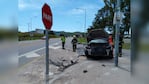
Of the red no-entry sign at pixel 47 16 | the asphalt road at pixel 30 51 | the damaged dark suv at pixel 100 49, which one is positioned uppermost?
the red no-entry sign at pixel 47 16

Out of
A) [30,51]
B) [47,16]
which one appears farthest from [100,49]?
[30,51]

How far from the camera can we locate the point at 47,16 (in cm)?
627

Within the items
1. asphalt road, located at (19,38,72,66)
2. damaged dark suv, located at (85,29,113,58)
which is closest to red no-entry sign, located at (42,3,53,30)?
asphalt road, located at (19,38,72,66)

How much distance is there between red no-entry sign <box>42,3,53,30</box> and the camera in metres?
6.01

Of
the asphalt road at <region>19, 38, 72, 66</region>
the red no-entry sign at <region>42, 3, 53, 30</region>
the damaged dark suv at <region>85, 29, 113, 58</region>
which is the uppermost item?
the red no-entry sign at <region>42, 3, 53, 30</region>

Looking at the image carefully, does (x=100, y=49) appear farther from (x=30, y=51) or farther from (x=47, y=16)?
(x=30, y=51)

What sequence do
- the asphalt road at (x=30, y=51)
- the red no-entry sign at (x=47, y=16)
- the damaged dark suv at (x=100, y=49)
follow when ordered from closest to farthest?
the red no-entry sign at (x=47, y=16)
the damaged dark suv at (x=100, y=49)
the asphalt road at (x=30, y=51)

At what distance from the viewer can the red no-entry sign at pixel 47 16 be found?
6014mm

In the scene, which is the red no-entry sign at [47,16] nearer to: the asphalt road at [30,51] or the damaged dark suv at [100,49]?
the asphalt road at [30,51]

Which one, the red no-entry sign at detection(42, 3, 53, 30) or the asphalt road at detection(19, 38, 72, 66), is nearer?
the red no-entry sign at detection(42, 3, 53, 30)

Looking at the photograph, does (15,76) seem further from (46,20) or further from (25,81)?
(25,81)

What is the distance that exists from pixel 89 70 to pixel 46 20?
714 centimetres

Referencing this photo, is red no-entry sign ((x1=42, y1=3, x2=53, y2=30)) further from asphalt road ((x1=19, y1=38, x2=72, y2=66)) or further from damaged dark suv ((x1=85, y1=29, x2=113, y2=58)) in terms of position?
damaged dark suv ((x1=85, y1=29, x2=113, y2=58))

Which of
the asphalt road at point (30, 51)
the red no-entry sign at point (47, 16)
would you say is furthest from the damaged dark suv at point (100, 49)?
the red no-entry sign at point (47, 16)
